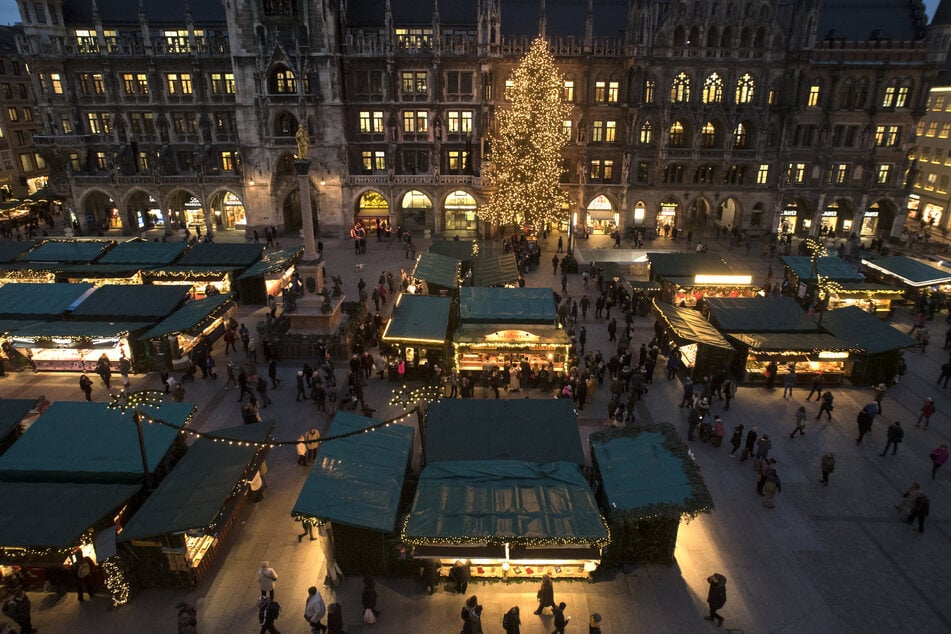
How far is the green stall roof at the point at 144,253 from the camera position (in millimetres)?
37469

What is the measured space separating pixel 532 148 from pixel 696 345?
75.3 feet

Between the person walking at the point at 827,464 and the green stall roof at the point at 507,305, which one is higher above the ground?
the green stall roof at the point at 507,305

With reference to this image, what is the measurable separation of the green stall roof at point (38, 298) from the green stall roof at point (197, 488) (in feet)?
55.9

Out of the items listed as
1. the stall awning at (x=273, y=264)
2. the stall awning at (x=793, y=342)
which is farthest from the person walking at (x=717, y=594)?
the stall awning at (x=273, y=264)

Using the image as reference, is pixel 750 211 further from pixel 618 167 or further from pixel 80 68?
pixel 80 68

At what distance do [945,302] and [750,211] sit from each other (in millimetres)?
19351

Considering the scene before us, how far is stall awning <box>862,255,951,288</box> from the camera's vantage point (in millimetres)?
35875

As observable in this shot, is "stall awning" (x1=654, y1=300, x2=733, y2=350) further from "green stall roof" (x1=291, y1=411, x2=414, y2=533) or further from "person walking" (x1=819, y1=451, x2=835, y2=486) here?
"green stall roof" (x1=291, y1=411, x2=414, y2=533)

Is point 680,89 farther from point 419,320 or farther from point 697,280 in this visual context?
point 419,320

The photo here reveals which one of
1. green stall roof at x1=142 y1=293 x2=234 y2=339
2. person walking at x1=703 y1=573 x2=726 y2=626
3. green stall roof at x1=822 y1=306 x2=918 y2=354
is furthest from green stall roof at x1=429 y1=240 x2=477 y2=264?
person walking at x1=703 y1=573 x2=726 y2=626

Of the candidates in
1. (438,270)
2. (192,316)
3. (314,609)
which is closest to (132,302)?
(192,316)

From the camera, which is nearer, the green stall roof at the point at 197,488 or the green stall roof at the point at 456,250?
the green stall roof at the point at 197,488

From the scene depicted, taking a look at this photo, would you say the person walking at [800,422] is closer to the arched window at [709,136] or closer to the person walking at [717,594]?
the person walking at [717,594]

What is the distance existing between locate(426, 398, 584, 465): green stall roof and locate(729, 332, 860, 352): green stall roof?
39.7ft
